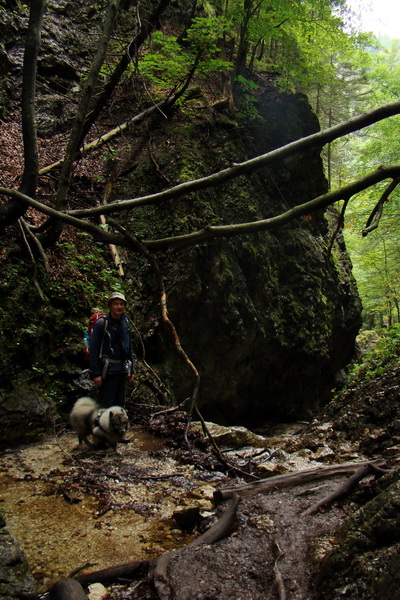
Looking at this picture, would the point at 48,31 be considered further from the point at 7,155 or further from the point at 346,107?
the point at 346,107

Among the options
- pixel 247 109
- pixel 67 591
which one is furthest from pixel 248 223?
pixel 247 109

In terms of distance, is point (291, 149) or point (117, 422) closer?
point (291, 149)

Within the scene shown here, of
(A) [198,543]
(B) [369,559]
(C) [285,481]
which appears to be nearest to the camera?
(B) [369,559]

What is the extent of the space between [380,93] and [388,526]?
18.5 m

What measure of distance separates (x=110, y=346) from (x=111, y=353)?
0.11m

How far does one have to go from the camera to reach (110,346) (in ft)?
17.5

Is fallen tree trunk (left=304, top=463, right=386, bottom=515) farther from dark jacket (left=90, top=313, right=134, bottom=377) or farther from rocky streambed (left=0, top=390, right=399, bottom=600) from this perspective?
dark jacket (left=90, top=313, right=134, bottom=377)

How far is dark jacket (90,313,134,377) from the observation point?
17.2 feet

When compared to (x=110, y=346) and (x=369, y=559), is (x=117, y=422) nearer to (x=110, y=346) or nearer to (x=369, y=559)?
(x=110, y=346)

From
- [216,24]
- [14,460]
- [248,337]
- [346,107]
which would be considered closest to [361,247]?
[346,107]

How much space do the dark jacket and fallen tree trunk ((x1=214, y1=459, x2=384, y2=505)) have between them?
8.24 ft

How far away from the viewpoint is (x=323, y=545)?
97.1 inches

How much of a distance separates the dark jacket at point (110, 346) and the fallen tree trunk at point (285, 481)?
2.51m

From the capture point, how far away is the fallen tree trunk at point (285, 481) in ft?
11.7
